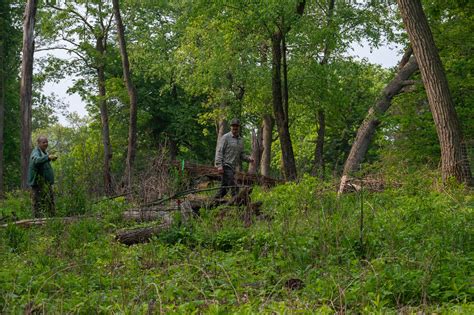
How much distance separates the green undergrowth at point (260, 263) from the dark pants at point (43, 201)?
0.96m

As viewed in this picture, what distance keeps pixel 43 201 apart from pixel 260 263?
647cm

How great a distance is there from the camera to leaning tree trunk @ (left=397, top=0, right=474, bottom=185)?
14.3 meters

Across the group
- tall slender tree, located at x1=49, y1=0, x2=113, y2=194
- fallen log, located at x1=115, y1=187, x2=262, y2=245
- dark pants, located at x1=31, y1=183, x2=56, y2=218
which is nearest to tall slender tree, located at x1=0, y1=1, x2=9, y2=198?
tall slender tree, located at x1=49, y1=0, x2=113, y2=194

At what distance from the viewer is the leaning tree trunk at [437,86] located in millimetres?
14273

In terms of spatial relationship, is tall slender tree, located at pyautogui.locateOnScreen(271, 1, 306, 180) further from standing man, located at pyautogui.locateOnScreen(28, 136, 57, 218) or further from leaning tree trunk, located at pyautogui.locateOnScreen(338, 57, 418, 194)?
standing man, located at pyautogui.locateOnScreen(28, 136, 57, 218)

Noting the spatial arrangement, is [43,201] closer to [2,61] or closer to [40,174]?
[40,174]

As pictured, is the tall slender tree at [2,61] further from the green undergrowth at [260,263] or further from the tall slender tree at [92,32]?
the green undergrowth at [260,263]

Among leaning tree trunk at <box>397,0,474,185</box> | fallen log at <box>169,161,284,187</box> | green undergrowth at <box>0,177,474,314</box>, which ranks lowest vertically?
green undergrowth at <box>0,177,474,314</box>

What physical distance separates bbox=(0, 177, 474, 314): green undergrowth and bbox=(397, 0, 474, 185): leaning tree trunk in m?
2.75

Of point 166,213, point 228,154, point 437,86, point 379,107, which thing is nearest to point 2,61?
point 379,107

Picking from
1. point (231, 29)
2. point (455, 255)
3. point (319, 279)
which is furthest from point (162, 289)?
point (231, 29)

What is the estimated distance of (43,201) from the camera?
1291 cm

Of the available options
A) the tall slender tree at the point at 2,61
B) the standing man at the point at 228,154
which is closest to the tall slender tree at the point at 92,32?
the tall slender tree at the point at 2,61

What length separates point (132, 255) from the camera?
8328mm
